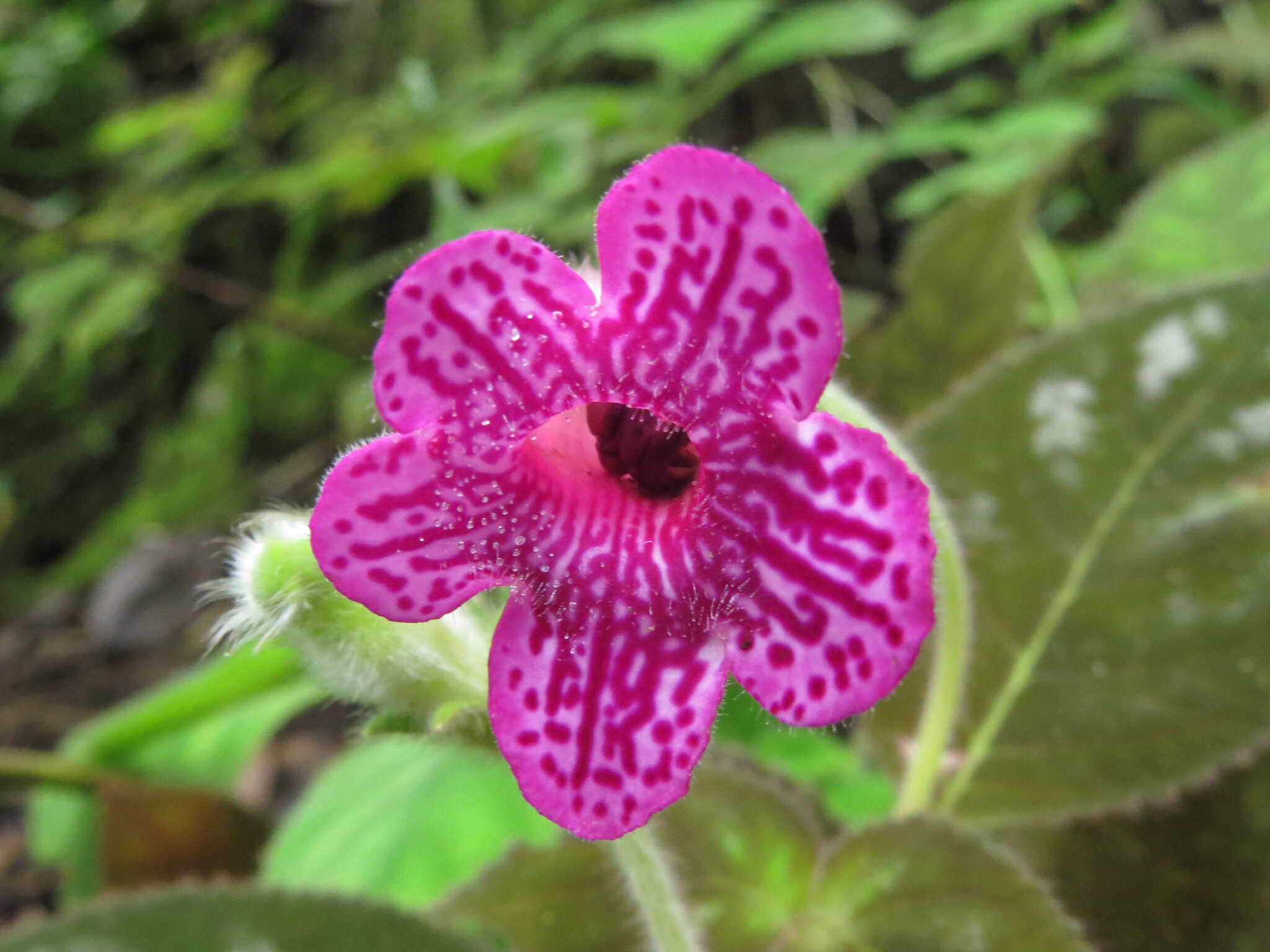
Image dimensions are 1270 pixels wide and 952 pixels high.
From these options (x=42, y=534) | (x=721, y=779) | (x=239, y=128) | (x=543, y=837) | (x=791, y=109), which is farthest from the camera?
(x=42, y=534)

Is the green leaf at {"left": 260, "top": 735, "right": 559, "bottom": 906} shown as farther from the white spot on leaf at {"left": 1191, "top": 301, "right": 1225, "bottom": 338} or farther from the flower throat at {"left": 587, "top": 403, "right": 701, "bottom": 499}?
the white spot on leaf at {"left": 1191, "top": 301, "right": 1225, "bottom": 338}

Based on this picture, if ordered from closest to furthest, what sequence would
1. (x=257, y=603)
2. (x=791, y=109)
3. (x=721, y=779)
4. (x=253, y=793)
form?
(x=257, y=603), (x=721, y=779), (x=253, y=793), (x=791, y=109)

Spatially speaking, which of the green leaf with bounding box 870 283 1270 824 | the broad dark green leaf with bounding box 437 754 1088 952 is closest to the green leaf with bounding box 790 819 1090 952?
the broad dark green leaf with bounding box 437 754 1088 952

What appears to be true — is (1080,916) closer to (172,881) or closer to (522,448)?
(522,448)

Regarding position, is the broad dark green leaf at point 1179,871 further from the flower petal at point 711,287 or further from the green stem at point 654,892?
the flower petal at point 711,287

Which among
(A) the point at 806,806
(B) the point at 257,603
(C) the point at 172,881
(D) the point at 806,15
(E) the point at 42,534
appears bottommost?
(E) the point at 42,534

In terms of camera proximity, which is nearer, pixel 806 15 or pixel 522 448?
pixel 522 448

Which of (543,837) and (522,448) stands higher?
(522,448)

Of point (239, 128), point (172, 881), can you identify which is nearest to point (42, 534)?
point (239, 128)
